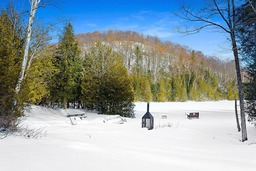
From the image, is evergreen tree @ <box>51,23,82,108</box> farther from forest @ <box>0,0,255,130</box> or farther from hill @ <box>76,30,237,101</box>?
hill @ <box>76,30,237,101</box>

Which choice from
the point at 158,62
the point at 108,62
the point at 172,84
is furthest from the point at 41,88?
the point at 158,62

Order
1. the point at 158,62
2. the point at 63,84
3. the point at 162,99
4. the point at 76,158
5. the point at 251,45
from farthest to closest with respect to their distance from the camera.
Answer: the point at 158,62
the point at 162,99
the point at 63,84
the point at 251,45
the point at 76,158

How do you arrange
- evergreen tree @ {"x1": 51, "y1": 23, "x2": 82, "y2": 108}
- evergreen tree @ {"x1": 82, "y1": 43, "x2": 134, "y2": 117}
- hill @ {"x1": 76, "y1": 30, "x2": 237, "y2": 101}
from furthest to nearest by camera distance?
hill @ {"x1": 76, "y1": 30, "x2": 237, "y2": 101} → evergreen tree @ {"x1": 82, "y1": 43, "x2": 134, "y2": 117} → evergreen tree @ {"x1": 51, "y1": 23, "x2": 82, "y2": 108}

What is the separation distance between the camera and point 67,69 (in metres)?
24.9

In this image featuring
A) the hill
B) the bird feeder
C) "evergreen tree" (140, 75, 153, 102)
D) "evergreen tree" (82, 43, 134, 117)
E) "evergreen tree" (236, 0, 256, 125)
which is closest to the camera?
"evergreen tree" (236, 0, 256, 125)

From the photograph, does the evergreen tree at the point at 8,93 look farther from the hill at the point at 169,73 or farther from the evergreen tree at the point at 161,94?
the evergreen tree at the point at 161,94

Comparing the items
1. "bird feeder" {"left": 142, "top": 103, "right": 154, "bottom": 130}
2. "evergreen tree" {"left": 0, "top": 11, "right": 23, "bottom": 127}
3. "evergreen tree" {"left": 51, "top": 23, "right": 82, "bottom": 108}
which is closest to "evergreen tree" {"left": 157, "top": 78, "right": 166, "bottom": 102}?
"evergreen tree" {"left": 51, "top": 23, "right": 82, "bottom": 108}

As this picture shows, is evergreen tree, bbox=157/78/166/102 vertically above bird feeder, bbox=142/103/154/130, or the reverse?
A: evergreen tree, bbox=157/78/166/102

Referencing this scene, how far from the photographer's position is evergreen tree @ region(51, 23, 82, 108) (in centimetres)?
2466

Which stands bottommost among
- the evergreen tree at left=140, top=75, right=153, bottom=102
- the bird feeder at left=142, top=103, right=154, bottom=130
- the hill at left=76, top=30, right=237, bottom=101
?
the bird feeder at left=142, top=103, right=154, bottom=130

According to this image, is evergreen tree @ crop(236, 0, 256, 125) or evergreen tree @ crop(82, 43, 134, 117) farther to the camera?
evergreen tree @ crop(82, 43, 134, 117)

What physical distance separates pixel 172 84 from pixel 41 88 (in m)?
49.9

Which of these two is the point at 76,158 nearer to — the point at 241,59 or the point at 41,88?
the point at 241,59

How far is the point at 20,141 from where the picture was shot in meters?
5.64
